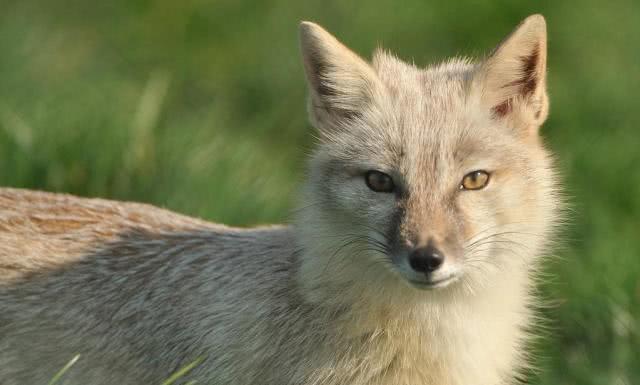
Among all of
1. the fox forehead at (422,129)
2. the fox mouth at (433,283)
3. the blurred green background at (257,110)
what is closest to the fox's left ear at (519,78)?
the fox forehead at (422,129)

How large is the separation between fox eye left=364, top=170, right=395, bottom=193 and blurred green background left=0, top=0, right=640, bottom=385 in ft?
2.11

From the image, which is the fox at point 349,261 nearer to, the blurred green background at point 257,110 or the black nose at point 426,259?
the black nose at point 426,259

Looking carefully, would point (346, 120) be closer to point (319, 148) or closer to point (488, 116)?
point (319, 148)

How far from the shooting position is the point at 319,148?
5387 mm

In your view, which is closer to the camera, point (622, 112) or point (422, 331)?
point (422, 331)

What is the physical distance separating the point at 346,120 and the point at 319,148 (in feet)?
0.67

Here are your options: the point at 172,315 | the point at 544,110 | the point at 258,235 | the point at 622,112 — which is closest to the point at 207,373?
the point at 172,315

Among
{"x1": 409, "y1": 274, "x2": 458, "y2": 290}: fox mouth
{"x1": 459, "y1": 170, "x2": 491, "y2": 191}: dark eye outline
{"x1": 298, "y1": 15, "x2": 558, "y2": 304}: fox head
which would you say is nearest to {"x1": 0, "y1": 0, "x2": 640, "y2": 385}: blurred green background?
{"x1": 298, "y1": 15, "x2": 558, "y2": 304}: fox head

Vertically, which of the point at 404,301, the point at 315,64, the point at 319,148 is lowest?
the point at 404,301

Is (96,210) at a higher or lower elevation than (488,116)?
lower

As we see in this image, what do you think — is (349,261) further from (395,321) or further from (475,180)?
(475,180)

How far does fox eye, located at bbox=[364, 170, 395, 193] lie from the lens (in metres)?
4.92

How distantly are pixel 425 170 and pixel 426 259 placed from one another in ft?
1.68

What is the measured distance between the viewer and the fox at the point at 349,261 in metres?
4.92
